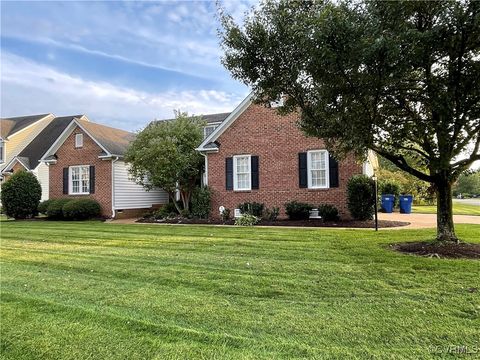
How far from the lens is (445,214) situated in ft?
24.2

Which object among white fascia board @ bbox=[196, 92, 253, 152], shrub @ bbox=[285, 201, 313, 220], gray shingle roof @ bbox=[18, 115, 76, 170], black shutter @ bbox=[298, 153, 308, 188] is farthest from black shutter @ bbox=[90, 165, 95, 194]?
black shutter @ bbox=[298, 153, 308, 188]

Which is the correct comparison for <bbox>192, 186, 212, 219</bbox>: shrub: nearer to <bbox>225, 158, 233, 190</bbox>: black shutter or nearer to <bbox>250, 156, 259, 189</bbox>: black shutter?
<bbox>225, 158, 233, 190</bbox>: black shutter

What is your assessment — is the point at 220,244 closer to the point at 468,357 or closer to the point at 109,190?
the point at 468,357

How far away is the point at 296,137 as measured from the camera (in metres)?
14.4

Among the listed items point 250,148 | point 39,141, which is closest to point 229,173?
point 250,148

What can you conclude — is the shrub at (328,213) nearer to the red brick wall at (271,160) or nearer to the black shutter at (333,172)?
the red brick wall at (271,160)

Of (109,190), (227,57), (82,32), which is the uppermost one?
(82,32)

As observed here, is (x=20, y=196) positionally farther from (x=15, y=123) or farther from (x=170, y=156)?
(x=15, y=123)

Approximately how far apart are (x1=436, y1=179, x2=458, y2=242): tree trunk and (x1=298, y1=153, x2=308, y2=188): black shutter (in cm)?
695

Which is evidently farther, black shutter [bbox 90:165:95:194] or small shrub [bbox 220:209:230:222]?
black shutter [bbox 90:165:95:194]

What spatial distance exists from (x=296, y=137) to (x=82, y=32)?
30.7 feet

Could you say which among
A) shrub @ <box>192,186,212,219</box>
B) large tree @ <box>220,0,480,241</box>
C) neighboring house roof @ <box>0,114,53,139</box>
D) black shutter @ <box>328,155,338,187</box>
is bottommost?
shrub @ <box>192,186,212,219</box>

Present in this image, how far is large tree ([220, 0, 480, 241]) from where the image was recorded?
5676 mm

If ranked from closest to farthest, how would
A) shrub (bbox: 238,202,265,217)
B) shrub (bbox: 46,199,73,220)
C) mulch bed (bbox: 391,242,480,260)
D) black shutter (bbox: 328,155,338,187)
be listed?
mulch bed (bbox: 391,242,480,260), black shutter (bbox: 328,155,338,187), shrub (bbox: 238,202,265,217), shrub (bbox: 46,199,73,220)
